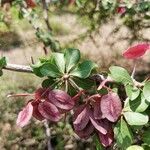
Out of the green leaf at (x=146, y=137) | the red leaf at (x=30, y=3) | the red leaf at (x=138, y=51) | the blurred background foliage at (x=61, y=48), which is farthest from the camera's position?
the red leaf at (x=30, y=3)

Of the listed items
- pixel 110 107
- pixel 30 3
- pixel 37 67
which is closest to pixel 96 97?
pixel 110 107

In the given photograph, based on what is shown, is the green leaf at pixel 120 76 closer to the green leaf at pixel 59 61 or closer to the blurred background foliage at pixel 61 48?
the green leaf at pixel 59 61

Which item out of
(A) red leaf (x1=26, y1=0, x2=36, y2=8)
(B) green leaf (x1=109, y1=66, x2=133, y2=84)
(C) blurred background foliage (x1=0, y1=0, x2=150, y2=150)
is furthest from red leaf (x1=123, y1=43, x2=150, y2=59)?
(A) red leaf (x1=26, y1=0, x2=36, y2=8)

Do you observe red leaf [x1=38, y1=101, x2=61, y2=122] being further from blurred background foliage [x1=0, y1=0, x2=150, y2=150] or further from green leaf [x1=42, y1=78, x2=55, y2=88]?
blurred background foliage [x1=0, y1=0, x2=150, y2=150]

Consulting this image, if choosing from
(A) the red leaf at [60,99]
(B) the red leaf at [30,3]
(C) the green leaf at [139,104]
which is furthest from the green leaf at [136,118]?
(B) the red leaf at [30,3]

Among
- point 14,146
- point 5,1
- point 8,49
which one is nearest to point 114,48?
point 8,49

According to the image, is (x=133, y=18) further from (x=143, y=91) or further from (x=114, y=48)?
(x=143, y=91)

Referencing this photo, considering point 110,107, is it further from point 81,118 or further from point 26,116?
point 26,116
